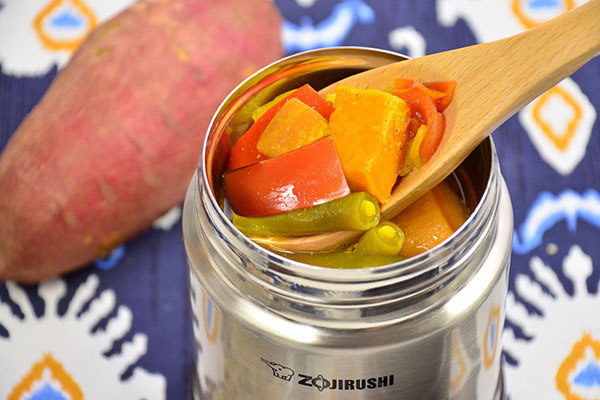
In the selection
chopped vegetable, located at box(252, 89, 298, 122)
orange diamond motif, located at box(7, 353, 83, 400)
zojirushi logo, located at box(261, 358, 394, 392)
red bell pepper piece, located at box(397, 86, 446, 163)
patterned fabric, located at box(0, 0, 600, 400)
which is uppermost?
red bell pepper piece, located at box(397, 86, 446, 163)

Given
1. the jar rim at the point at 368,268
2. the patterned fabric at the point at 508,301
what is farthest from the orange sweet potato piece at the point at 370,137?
the patterned fabric at the point at 508,301

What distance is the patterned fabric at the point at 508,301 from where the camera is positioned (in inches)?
50.9

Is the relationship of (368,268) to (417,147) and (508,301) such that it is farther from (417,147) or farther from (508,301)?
(508,301)

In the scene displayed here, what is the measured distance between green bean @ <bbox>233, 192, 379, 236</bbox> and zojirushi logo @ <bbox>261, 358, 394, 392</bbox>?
0.16 metres

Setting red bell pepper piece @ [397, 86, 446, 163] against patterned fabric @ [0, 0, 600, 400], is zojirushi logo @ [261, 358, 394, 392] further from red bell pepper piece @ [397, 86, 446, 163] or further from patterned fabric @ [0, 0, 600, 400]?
patterned fabric @ [0, 0, 600, 400]

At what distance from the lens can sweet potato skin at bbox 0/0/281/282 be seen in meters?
1.34

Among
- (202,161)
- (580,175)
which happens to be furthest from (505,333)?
(202,161)

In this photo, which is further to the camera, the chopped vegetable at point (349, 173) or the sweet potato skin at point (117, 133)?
the sweet potato skin at point (117, 133)

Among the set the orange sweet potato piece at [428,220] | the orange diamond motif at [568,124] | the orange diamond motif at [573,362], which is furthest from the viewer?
the orange diamond motif at [568,124]

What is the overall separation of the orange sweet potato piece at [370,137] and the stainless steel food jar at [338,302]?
103 millimetres

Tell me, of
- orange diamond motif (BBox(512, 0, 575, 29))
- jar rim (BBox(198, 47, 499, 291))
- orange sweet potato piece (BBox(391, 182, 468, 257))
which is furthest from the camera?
orange diamond motif (BBox(512, 0, 575, 29))

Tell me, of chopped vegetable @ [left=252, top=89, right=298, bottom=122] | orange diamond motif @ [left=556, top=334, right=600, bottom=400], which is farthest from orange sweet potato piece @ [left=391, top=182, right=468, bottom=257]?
orange diamond motif @ [left=556, top=334, right=600, bottom=400]

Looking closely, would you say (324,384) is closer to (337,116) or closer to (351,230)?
(351,230)

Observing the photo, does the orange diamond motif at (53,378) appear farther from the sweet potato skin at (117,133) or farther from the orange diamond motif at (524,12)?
the orange diamond motif at (524,12)
